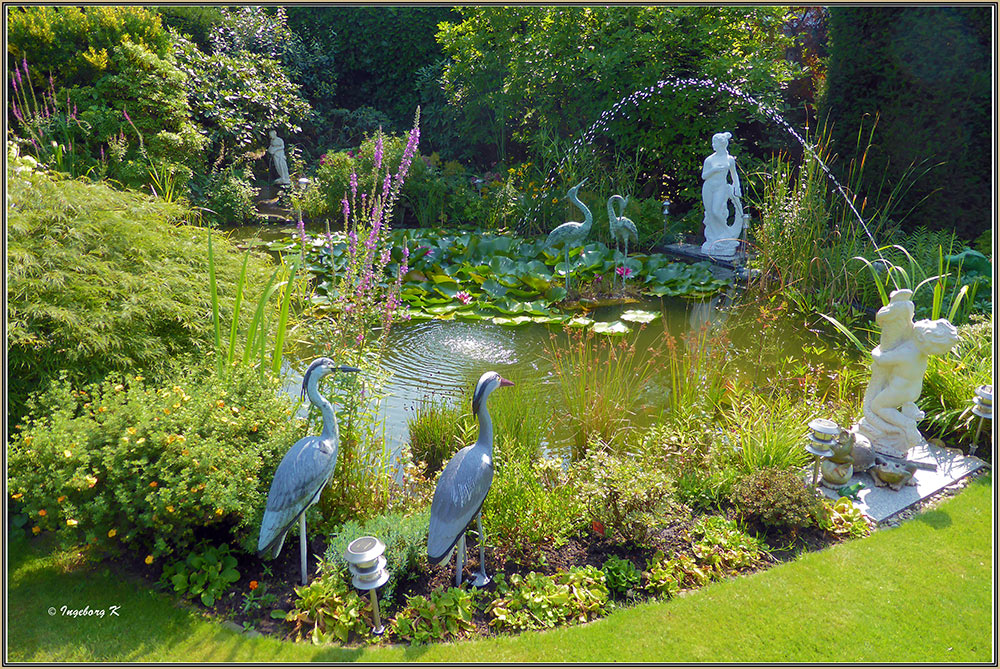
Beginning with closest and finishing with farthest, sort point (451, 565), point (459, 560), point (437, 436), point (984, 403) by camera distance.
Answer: point (459, 560), point (451, 565), point (984, 403), point (437, 436)

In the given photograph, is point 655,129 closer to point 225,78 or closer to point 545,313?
point 545,313

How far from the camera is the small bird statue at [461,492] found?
232cm

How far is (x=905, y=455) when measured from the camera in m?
3.52

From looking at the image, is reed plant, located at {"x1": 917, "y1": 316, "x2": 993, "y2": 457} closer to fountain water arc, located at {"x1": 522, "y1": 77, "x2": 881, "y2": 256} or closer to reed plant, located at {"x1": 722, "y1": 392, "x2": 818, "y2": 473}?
reed plant, located at {"x1": 722, "y1": 392, "x2": 818, "y2": 473}

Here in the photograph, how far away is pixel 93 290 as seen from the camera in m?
3.18

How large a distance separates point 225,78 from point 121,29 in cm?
185

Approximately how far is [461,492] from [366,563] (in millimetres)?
427

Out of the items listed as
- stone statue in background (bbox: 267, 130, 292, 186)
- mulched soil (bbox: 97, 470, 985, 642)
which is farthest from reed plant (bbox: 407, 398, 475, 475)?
stone statue in background (bbox: 267, 130, 292, 186)

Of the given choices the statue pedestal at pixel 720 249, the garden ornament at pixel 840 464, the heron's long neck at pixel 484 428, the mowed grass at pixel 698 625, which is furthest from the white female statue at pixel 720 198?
the heron's long neck at pixel 484 428

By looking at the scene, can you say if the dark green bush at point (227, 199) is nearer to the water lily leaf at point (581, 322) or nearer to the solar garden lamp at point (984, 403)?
the water lily leaf at point (581, 322)

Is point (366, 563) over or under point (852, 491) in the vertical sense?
over

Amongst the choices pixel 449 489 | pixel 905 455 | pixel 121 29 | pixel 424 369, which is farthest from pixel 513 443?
pixel 121 29

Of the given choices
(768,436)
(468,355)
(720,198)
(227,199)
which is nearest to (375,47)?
(227,199)

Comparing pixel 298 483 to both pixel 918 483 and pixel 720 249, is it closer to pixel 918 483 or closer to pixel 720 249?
pixel 918 483
